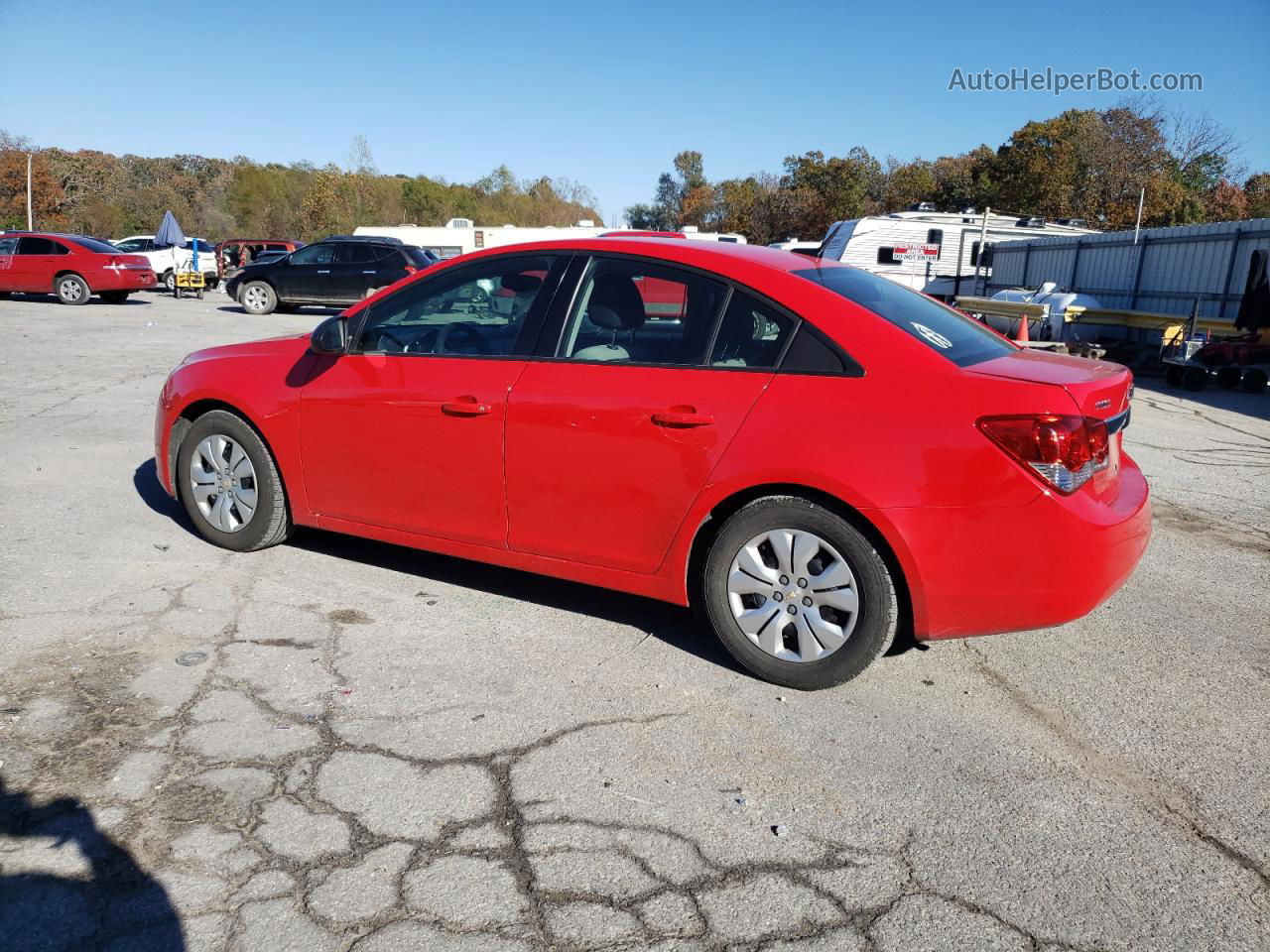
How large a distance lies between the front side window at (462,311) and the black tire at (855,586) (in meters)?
1.31

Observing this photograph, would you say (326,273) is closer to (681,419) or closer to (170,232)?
(170,232)

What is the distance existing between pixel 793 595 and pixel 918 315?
1.27 m

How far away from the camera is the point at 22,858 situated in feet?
8.31

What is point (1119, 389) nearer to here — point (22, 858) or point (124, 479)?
point (22, 858)

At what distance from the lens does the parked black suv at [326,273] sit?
20969 millimetres

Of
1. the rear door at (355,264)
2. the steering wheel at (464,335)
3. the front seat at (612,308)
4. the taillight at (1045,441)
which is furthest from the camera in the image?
the rear door at (355,264)

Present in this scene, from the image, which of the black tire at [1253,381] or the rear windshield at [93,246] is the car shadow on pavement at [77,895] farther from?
the rear windshield at [93,246]

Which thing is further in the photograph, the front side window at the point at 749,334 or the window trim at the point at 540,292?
the window trim at the point at 540,292

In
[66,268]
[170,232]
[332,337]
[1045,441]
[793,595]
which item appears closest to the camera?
[1045,441]

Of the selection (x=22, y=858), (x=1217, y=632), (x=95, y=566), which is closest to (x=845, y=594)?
(x=1217, y=632)

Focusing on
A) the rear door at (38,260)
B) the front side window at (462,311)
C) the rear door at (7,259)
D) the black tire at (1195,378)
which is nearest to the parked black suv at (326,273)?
the rear door at (38,260)

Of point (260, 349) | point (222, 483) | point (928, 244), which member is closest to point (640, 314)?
point (260, 349)

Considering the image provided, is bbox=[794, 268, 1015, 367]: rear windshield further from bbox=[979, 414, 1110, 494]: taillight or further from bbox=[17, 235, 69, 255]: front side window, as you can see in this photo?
bbox=[17, 235, 69, 255]: front side window

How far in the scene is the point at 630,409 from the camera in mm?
3711
